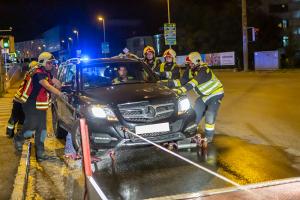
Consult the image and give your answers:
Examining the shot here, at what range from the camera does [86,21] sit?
98.6m

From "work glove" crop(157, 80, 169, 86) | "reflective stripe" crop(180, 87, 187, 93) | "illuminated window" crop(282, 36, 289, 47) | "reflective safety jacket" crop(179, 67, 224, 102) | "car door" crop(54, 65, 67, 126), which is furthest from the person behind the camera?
"illuminated window" crop(282, 36, 289, 47)

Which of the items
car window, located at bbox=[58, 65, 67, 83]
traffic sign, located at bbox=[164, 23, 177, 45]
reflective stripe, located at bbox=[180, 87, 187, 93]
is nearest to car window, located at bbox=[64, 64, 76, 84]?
car window, located at bbox=[58, 65, 67, 83]

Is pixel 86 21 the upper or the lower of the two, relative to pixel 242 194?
upper

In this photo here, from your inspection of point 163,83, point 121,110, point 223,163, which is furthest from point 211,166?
point 163,83

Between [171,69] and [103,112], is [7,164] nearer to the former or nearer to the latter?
[103,112]

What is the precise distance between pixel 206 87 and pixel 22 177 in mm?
3607

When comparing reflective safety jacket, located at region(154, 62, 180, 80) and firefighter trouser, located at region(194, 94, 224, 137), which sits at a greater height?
reflective safety jacket, located at region(154, 62, 180, 80)

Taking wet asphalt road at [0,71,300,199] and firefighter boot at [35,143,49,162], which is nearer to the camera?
wet asphalt road at [0,71,300,199]

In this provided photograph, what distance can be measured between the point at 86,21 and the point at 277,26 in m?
51.3

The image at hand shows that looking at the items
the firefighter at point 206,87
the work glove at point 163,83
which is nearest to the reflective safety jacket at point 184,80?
the work glove at point 163,83

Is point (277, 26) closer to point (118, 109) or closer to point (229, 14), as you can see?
point (229, 14)

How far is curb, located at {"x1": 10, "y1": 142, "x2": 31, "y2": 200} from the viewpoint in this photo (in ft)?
19.3

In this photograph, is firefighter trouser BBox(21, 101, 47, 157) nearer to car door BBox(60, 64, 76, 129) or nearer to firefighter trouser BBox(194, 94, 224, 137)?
car door BBox(60, 64, 76, 129)

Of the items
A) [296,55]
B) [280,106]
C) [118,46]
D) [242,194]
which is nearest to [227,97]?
[280,106]
